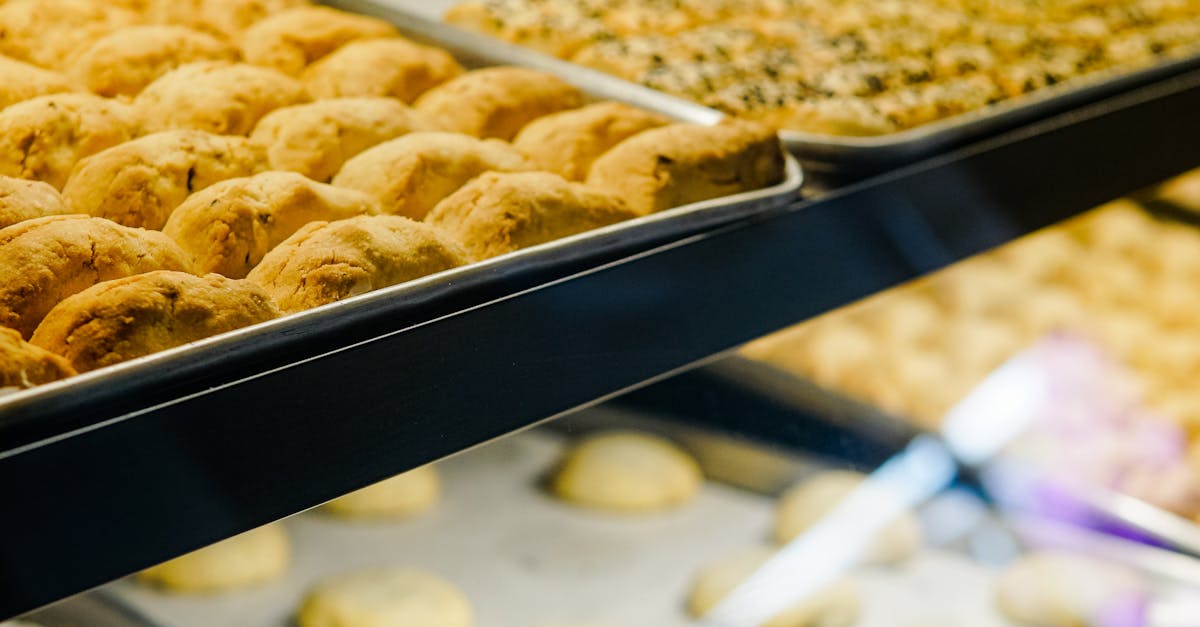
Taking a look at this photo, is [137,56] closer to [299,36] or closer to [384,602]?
[299,36]

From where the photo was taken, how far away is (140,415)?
0.59 meters

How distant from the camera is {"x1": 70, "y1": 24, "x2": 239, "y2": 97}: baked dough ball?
1.07 m

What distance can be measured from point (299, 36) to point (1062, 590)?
1.18 m

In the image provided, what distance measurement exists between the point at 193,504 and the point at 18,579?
92 millimetres

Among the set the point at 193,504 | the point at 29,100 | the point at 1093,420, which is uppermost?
the point at 29,100

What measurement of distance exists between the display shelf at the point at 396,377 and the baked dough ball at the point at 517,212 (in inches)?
2.2

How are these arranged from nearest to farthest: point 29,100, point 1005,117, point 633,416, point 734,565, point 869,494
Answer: point 29,100 → point 1005,117 → point 734,565 → point 869,494 → point 633,416

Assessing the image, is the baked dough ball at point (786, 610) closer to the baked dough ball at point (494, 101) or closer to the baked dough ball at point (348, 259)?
the baked dough ball at point (494, 101)

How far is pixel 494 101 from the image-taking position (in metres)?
1.12

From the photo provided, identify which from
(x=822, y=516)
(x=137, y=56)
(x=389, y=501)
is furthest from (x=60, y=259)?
(x=822, y=516)

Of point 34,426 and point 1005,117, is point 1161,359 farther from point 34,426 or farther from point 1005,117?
point 34,426

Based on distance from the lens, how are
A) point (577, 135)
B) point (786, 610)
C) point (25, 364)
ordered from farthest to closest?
point (786, 610)
point (577, 135)
point (25, 364)

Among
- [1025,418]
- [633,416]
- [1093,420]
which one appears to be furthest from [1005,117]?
[1093,420]

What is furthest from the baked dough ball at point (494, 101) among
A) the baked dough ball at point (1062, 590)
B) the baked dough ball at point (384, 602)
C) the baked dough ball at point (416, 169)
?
the baked dough ball at point (1062, 590)
